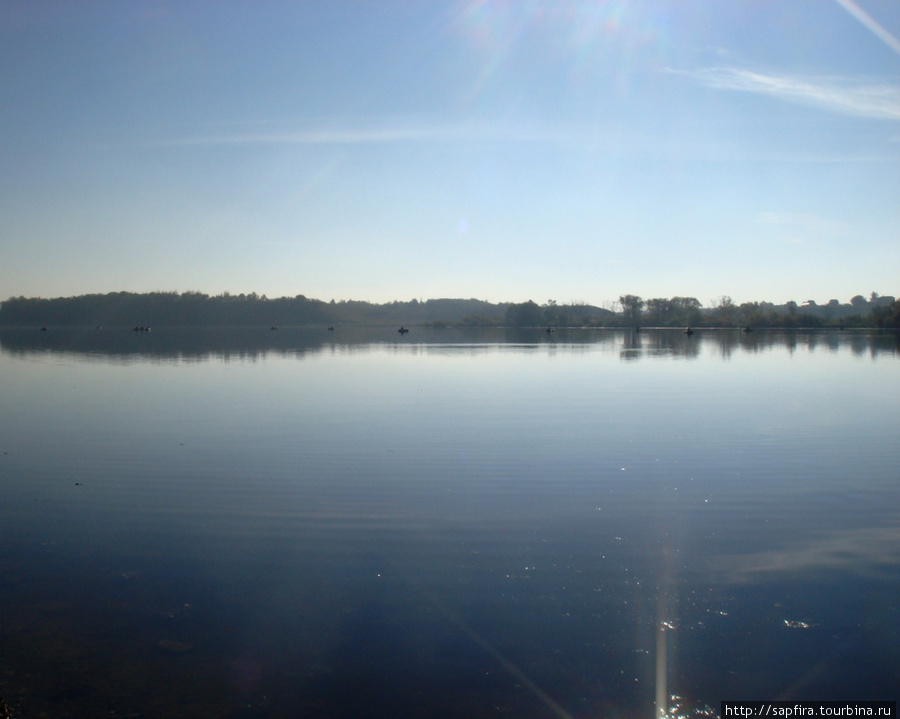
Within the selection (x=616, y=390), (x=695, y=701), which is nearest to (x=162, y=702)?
(x=695, y=701)

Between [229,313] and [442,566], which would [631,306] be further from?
[442,566]

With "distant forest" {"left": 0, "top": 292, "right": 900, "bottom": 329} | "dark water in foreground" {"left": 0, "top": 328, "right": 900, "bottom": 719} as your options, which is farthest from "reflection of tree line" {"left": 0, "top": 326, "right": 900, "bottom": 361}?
"distant forest" {"left": 0, "top": 292, "right": 900, "bottom": 329}

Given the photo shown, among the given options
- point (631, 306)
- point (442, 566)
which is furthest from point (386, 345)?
point (631, 306)

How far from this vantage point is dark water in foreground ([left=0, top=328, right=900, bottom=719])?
5.08 metres

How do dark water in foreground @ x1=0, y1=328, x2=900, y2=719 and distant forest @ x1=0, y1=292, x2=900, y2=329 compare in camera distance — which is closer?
dark water in foreground @ x1=0, y1=328, x2=900, y2=719

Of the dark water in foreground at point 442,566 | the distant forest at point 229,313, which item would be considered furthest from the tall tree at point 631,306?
the dark water in foreground at point 442,566

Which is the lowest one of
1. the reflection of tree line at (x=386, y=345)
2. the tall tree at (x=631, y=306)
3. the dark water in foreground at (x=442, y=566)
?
the dark water in foreground at (x=442, y=566)

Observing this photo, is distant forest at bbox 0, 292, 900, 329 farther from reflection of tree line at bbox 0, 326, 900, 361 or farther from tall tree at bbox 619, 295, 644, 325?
reflection of tree line at bbox 0, 326, 900, 361

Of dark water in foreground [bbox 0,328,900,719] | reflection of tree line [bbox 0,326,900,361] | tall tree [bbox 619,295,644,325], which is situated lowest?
dark water in foreground [bbox 0,328,900,719]

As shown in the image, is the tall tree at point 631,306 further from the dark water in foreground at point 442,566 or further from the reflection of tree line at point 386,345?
the dark water in foreground at point 442,566

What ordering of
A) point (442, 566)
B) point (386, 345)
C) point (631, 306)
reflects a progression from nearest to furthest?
point (442, 566), point (386, 345), point (631, 306)

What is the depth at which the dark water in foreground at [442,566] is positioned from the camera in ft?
16.7

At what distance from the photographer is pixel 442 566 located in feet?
23.6

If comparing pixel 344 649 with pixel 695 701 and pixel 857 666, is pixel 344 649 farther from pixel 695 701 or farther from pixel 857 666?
pixel 857 666
